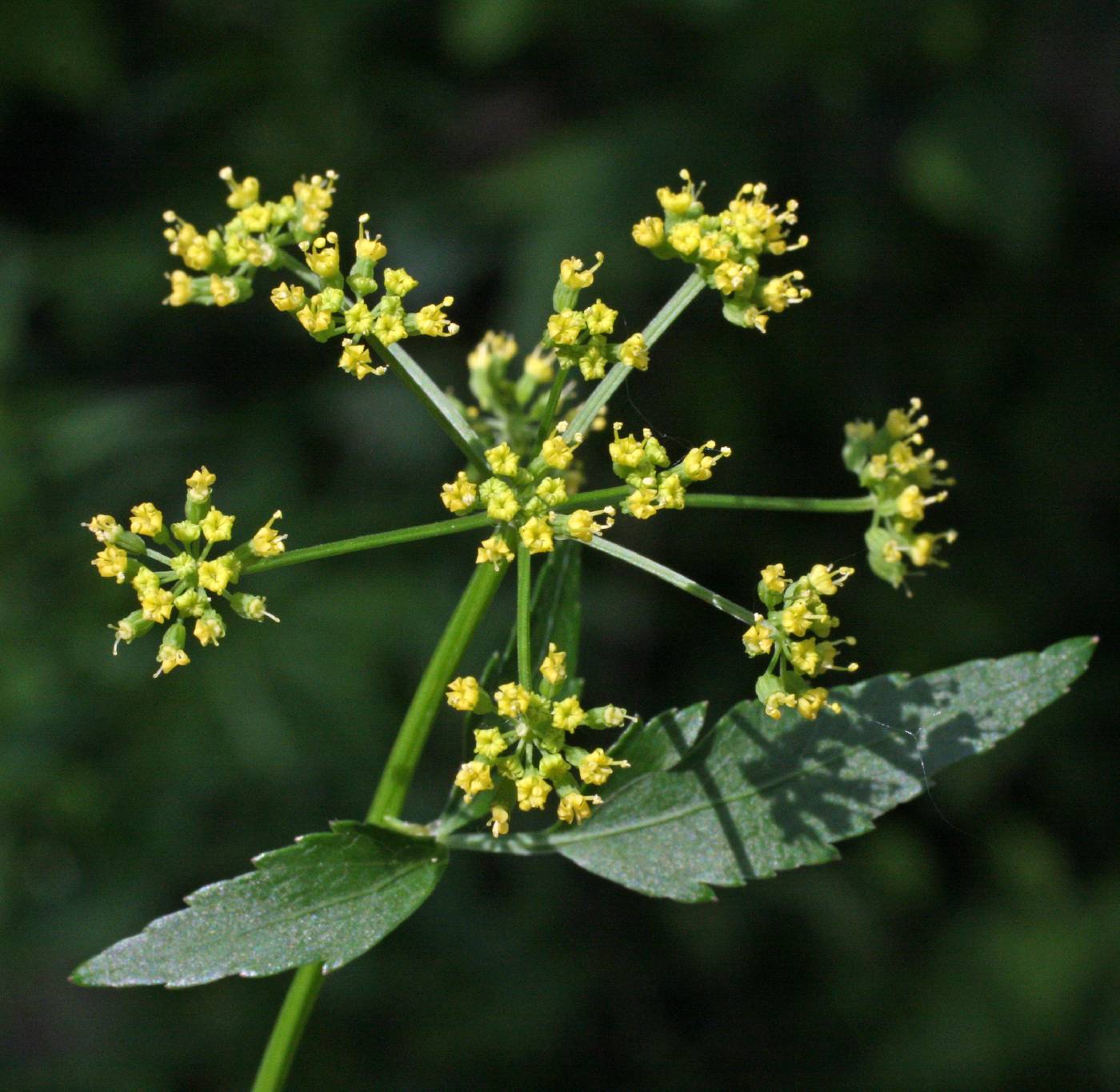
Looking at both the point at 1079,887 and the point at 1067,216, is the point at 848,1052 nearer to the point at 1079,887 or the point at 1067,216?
the point at 1079,887

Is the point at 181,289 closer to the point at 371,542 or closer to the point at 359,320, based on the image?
the point at 359,320

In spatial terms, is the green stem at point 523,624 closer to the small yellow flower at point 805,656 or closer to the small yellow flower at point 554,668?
the small yellow flower at point 554,668

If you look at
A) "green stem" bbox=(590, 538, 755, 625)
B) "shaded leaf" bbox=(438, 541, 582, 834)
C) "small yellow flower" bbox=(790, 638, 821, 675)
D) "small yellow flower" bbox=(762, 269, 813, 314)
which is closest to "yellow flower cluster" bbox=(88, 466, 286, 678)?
"shaded leaf" bbox=(438, 541, 582, 834)

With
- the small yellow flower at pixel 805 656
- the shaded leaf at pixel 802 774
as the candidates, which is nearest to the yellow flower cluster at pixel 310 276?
the small yellow flower at pixel 805 656

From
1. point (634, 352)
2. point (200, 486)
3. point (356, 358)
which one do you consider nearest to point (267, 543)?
point (200, 486)

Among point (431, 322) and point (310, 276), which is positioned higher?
point (310, 276)

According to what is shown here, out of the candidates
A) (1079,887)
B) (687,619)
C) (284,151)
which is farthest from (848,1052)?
(284,151)
